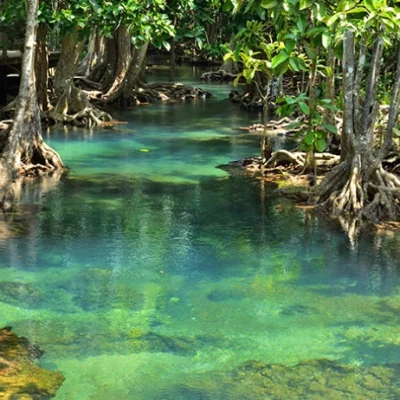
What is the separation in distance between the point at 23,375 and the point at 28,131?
25.7 ft

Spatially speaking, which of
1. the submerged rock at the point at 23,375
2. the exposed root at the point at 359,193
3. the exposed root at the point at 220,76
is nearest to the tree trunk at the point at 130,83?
the exposed root at the point at 220,76

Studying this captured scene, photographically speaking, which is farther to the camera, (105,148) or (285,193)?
(105,148)

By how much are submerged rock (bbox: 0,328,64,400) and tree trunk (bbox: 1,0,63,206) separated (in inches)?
201

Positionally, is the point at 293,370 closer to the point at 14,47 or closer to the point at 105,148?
the point at 105,148

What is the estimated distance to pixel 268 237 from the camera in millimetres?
10625

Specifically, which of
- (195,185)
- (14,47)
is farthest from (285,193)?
(14,47)

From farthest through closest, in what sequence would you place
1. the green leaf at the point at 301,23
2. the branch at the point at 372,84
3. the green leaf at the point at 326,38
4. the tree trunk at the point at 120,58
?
1. the tree trunk at the point at 120,58
2. the branch at the point at 372,84
3. the green leaf at the point at 301,23
4. the green leaf at the point at 326,38

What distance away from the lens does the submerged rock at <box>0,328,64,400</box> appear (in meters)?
6.05

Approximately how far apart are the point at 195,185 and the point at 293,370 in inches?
276

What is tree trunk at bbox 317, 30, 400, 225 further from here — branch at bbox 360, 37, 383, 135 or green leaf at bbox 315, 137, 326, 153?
green leaf at bbox 315, 137, 326, 153

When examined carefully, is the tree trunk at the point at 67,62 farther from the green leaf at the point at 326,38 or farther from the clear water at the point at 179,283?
the green leaf at the point at 326,38

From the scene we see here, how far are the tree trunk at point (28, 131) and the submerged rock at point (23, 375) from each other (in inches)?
201

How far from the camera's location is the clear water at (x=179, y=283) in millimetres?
6895

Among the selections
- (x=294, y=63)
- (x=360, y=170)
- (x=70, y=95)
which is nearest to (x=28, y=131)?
(x=360, y=170)
